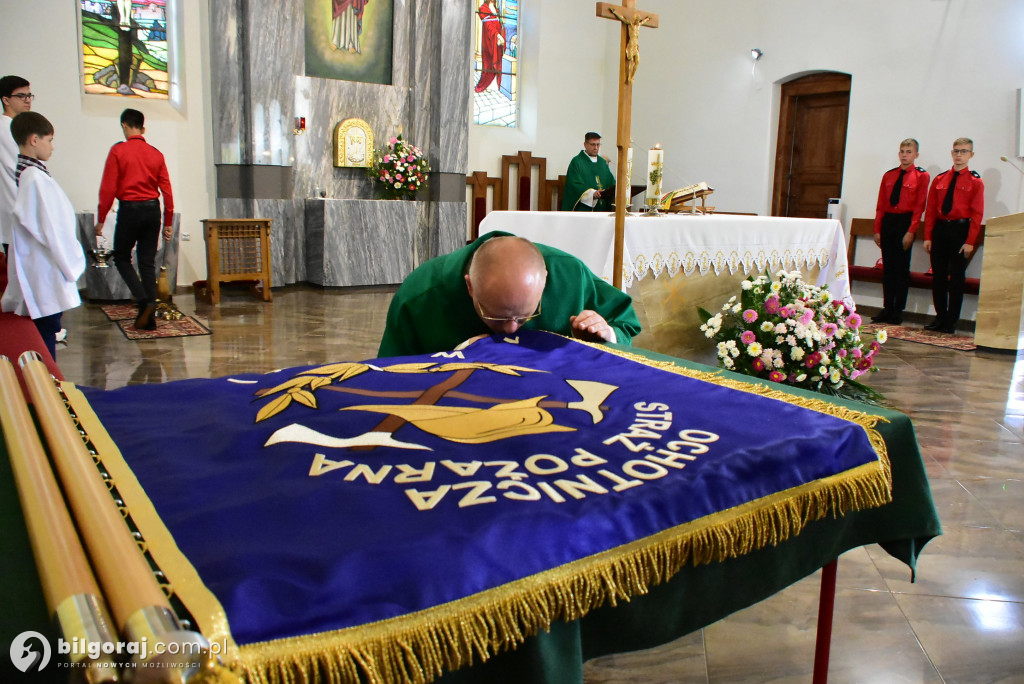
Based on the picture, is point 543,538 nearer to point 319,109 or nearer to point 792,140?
point 319,109

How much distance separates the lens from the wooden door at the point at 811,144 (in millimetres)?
8805

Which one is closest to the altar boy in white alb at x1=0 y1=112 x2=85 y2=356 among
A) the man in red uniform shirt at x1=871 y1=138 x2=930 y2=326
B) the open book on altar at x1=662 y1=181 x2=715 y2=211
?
the open book on altar at x1=662 y1=181 x2=715 y2=211

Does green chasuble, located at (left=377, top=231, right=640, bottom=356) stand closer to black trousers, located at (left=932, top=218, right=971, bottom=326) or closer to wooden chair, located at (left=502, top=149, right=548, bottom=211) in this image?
black trousers, located at (left=932, top=218, right=971, bottom=326)

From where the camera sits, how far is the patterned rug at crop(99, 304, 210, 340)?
222 inches

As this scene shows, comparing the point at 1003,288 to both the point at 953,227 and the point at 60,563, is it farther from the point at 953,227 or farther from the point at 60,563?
the point at 60,563

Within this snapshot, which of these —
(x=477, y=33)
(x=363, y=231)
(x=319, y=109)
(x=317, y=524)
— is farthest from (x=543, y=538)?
(x=477, y=33)

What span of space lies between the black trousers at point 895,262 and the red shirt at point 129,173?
271 inches

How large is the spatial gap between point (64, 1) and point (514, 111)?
5.94 m

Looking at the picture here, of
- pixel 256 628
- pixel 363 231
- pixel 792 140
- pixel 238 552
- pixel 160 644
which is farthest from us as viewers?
pixel 792 140

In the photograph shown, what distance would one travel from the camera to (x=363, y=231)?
879cm

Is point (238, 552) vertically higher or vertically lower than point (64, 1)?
Answer: lower

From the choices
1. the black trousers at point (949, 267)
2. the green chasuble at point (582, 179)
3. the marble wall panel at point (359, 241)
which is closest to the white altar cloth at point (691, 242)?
the black trousers at point (949, 267)

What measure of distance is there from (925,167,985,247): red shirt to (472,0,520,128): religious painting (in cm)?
606

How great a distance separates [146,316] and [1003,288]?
6.95 metres
